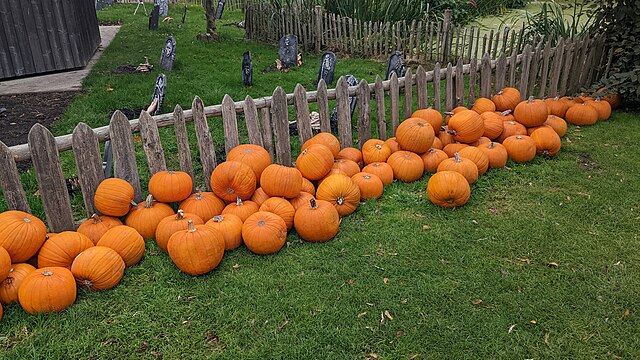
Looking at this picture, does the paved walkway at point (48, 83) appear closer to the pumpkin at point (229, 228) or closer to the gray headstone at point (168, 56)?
the gray headstone at point (168, 56)

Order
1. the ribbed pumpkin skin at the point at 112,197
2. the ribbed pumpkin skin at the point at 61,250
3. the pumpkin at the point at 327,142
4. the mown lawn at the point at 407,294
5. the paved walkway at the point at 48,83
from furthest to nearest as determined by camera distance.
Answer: the paved walkway at the point at 48,83
the pumpkin at the point at 327,142
the ribbed pumpkin skin at the point at 112,197
the ribbed pumpkin skin at the point at 61,250
the mown lawn at the point at 407,294

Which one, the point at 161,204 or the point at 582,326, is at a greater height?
the point at 161,204

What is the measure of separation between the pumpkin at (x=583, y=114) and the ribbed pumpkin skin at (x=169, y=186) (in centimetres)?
559

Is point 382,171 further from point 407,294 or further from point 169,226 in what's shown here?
point 169,226

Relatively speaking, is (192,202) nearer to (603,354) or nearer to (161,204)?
(161,204)

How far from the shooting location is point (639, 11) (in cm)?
703

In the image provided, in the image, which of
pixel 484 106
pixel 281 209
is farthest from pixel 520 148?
pixel 281 209

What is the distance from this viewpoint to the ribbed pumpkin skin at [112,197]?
3992 millimetres

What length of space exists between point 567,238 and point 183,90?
21.8ft

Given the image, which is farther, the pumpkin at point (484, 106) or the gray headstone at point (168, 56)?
the gray headstone at point (168, 56)

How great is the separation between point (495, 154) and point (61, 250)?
4.43m

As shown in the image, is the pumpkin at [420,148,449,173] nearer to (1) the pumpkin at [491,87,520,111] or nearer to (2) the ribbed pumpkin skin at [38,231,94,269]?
(1) the pumpkin at [491,87,520,111]

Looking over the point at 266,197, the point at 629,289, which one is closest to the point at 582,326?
the point at 629,289

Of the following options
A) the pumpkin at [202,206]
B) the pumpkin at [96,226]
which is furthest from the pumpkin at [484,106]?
the pumpkin at [96,226]
